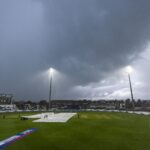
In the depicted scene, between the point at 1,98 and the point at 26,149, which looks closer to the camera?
the point at 26,149

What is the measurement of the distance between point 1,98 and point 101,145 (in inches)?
5777

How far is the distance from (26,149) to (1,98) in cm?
14577

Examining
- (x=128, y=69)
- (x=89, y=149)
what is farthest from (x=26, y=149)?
(x=128, y=69)

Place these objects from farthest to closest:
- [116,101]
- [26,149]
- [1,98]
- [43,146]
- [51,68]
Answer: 1. [116,101]
2. [1,98]
3. [51,68]
4. [43,146]
5. [26,149]

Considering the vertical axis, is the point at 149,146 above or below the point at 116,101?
below

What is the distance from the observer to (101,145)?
16.0m

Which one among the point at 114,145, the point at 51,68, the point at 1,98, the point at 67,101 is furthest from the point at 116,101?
the point at 114,145

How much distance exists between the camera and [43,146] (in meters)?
15.6

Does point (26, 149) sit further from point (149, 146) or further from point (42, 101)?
point (42, 101)

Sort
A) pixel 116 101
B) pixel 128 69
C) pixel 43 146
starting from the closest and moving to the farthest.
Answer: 1. pixel 43 146
2. pixel 128 69
3. pixel 116 101

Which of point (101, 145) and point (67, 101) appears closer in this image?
point (101, 145)

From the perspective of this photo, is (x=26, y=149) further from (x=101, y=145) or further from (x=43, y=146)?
(x=101, y=145)

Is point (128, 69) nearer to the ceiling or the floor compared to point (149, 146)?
nearer to the ceiling

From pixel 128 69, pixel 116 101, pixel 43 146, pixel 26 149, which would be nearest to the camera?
pixel 26 149
